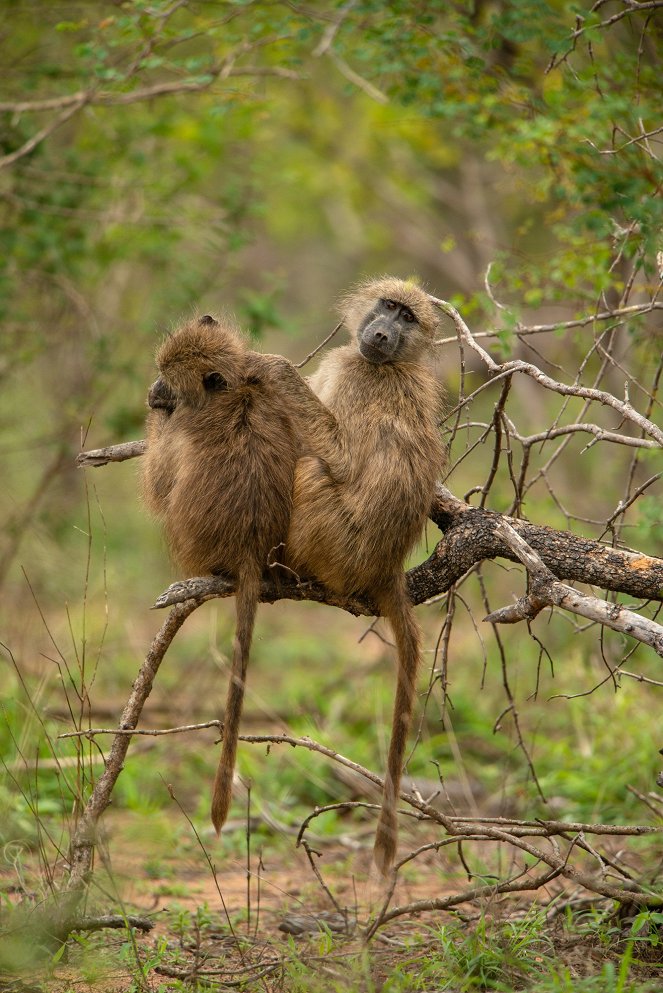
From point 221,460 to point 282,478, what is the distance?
0.23m

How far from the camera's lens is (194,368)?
381cm

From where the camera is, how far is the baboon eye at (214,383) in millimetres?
3850

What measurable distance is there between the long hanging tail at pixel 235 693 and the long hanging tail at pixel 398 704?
0.49 m

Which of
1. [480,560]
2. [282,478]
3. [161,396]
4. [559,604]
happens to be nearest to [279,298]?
[161,396]

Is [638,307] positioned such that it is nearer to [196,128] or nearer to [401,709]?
[401,709]

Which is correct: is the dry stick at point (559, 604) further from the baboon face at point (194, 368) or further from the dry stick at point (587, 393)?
the baboon face at point (194, 368)

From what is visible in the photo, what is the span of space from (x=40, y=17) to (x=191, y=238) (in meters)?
1.85

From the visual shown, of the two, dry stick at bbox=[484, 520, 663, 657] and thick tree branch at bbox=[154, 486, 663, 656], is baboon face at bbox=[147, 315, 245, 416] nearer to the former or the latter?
thick tree branch at bbox=[154, 486, 663, 656]

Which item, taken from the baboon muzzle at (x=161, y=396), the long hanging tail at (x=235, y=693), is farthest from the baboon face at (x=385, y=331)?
the long hanging tail at (x=235, y=693)

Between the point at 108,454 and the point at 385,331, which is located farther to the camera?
the point at 385,331

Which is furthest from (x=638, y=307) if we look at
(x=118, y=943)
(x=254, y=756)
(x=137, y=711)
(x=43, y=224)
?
(x=43, y=224)

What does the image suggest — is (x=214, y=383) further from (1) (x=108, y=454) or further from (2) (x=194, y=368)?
(1) (x=108, y=454)

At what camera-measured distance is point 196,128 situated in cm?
806

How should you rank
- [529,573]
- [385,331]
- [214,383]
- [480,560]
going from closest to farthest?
[529,573] < [480,560] < [214,383] < [385,331]
